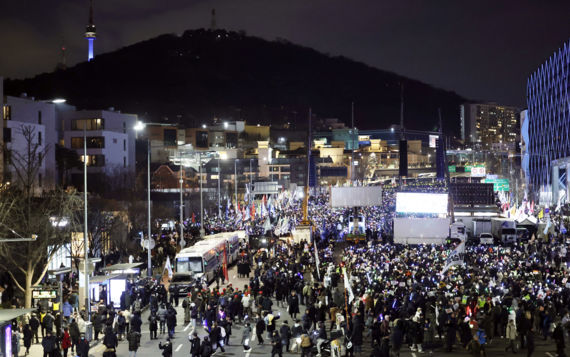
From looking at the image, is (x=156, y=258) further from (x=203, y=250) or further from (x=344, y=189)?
(x=344, y=189)

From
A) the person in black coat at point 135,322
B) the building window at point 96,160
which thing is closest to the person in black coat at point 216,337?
the person in black coat at point 135,322

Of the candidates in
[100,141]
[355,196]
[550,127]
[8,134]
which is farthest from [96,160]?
[550,127]

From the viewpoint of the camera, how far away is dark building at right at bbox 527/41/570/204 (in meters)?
99.8

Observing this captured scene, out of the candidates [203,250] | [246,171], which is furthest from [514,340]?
[246,171]

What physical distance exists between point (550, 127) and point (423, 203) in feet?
188

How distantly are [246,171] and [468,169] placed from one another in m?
45.2

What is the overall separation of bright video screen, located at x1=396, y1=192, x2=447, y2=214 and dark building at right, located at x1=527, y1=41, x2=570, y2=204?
116 feet

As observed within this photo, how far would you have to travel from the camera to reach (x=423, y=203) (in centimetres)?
6084

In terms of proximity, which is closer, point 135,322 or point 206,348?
point 206,348

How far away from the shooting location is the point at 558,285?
92.7 ft

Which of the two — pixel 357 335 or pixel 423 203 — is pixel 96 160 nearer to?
pixel 423 203

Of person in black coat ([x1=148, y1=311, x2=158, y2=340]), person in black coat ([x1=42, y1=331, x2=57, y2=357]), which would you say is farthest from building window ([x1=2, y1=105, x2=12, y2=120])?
person in black coat ([x1=42, y1=331, x2=57, y2=357])

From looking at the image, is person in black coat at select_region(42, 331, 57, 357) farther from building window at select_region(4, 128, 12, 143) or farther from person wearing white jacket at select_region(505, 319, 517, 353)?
building window at select_region(4, 128, 12, 143)

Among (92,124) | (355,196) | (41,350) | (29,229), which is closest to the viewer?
(41,350)
